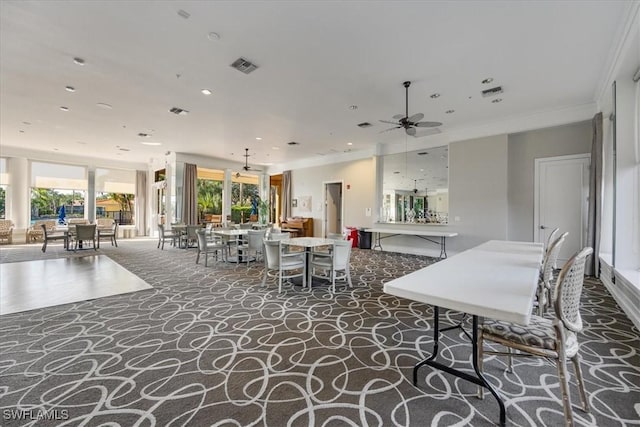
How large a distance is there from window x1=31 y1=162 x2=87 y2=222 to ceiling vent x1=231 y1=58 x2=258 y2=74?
11383 mm

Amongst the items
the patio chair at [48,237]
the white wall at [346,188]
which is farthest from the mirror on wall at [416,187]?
the patio chair at [48,237]

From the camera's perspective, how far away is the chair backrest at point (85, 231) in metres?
8.09

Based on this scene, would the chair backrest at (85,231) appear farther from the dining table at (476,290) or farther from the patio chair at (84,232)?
the dining table at (476,290)

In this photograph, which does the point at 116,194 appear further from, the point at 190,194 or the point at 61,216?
the point at 190,194

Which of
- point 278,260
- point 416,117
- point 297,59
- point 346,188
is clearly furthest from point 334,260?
point 346,188

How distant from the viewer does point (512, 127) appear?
20.9 ft

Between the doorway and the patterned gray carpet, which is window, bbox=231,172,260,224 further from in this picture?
the patterned gray carpet

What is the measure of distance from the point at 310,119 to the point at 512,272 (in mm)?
5329

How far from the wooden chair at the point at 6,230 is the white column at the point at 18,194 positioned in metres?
0.48

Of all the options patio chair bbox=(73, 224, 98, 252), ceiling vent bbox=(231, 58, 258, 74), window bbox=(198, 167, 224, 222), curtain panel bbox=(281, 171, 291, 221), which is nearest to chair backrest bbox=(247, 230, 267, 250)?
ceiling vent bbox=(231, 58, 258, 74)

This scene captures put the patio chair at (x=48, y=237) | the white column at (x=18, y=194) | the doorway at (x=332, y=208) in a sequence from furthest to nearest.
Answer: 1. the doorway at (x=332, y=208)
2. the white column at (x=18, y=194)
3. the patio chair at (x=48, y=237)

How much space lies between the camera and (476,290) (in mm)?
1664

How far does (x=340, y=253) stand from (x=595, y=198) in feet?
15.9

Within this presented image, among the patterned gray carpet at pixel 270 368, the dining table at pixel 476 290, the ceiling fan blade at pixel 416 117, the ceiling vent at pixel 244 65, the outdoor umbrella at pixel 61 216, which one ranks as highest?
the ceiling vent at pixel 244 65
